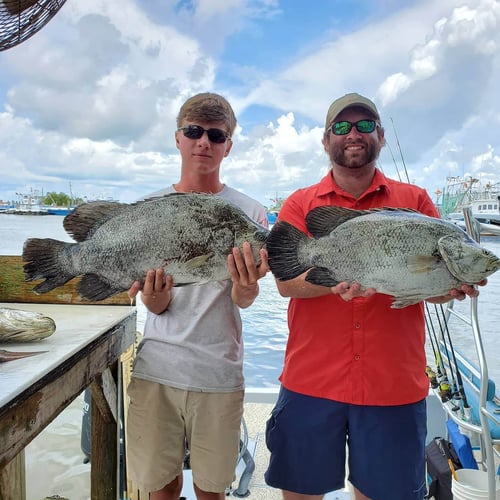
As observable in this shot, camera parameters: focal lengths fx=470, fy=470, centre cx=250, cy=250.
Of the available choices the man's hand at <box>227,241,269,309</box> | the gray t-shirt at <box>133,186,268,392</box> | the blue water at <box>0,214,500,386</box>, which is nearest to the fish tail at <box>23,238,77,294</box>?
the gray t-shirt at <box>133,186,268,392</box>

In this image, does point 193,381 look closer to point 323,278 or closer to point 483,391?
point 323,278

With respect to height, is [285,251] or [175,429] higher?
[285,251]

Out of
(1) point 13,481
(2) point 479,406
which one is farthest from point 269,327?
(1) point 13,481

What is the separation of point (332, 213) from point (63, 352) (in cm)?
126

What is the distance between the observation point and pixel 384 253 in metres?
1.94

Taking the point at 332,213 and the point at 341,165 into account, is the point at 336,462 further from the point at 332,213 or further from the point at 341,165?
the point at 341,165

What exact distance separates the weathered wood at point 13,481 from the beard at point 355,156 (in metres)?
2.29

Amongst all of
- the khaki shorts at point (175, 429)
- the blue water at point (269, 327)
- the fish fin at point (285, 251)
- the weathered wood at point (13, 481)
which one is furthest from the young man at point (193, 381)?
the blue water at point (269, 327)

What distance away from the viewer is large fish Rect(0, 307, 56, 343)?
189 cm

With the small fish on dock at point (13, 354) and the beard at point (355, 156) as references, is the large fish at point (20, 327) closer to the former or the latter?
the small fish on dock at point (13, 354)

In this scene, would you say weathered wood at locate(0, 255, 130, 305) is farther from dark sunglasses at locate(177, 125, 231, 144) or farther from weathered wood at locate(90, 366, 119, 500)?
dark sunglasses at locate(177, 125, 231, 144)

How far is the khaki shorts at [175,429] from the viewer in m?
2.28

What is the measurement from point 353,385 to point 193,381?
30.7 inches

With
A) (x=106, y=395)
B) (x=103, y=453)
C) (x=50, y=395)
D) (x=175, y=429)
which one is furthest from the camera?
(x=103, y=453)
